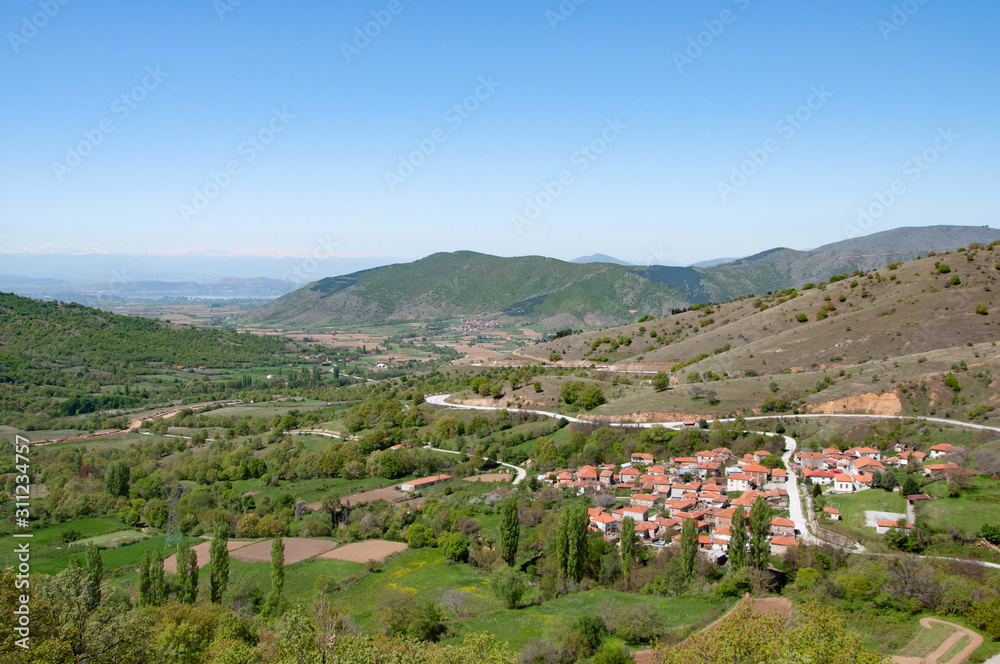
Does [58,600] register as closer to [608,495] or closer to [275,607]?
[275,607]

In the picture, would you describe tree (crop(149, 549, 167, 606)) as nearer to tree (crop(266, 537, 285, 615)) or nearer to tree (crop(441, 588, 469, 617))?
tree (crop(266, 537, 285, 615))

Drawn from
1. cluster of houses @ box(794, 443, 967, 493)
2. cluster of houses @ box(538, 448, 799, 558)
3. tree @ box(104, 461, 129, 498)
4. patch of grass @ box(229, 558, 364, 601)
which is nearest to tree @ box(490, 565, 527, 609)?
cluster of houses @ box(538, 448, 799, 558)

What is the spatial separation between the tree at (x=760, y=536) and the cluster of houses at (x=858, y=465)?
9.13 metres

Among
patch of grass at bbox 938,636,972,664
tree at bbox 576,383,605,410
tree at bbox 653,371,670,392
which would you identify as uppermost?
tree at bbox 653,371,670,392

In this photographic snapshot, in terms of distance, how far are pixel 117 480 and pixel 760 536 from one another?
47416 mm

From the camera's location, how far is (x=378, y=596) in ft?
97.9

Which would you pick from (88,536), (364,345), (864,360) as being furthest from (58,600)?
(364,345)

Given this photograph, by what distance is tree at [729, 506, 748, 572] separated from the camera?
1090 inches

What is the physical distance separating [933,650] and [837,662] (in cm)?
850

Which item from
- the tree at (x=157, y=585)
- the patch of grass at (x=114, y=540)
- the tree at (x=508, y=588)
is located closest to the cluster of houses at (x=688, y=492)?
the tree at (x=508, y=588)

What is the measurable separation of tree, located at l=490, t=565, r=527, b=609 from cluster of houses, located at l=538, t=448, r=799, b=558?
664 cm

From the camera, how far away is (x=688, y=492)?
38.1 metres

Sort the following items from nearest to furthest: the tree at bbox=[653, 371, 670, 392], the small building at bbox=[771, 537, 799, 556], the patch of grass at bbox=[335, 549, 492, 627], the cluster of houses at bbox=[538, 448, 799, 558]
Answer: the patch of grass at bbox=[335, 549, 492, 627], the small building at bbox=[771, 537, 799, 556], the cluster of houses at bbox=[538, 448, 799, 558], the tree at bbox=[653, 371, 670, 392]

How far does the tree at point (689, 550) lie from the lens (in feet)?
91.5
